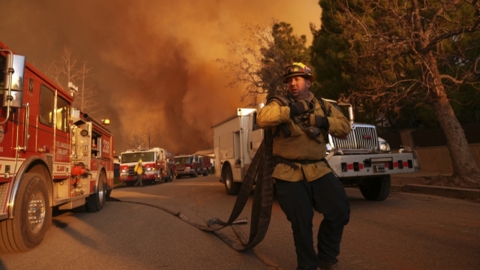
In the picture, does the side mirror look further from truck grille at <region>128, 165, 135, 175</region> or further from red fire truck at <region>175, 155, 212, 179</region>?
red fire truck at <region>175, 155, 212, 179</region>

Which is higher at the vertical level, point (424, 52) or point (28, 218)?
point (424, 52)

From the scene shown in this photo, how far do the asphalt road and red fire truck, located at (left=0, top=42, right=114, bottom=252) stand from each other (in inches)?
16.2

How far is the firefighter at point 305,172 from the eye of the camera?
295 centimetres

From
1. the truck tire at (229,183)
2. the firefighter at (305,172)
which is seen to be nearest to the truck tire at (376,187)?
the truck tire at (229,183)

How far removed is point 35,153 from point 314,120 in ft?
13.4

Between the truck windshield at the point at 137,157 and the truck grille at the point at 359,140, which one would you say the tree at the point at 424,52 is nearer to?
the truck grille at the point at 359,140

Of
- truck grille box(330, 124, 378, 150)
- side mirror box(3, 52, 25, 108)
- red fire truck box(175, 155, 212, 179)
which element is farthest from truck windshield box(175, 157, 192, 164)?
side mirror box(3, 52, 25, 108)

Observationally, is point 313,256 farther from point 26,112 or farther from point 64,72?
point 64,72

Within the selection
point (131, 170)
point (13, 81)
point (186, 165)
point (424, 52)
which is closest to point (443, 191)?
point (424, 52)

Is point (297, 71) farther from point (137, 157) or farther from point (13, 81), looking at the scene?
point (137, 157)

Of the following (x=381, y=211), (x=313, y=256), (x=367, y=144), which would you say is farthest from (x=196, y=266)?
(x=367, y=144)

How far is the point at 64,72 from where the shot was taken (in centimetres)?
2205

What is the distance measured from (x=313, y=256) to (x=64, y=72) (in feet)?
72.3

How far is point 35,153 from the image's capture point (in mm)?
5422
